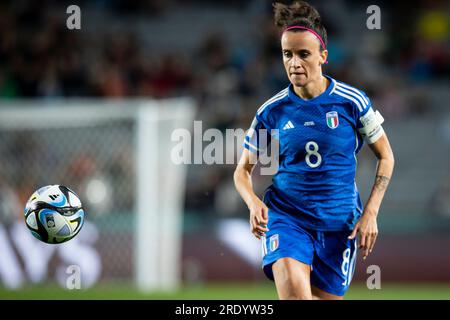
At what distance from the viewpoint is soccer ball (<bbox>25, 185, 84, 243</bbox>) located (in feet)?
20.2

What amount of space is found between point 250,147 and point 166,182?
7.56 meters

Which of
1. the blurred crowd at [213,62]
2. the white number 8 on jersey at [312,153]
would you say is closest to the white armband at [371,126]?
the white number 8 on jersey at [312,153]

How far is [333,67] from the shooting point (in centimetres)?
1436

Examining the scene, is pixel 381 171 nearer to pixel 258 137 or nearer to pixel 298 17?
pixel 258 137

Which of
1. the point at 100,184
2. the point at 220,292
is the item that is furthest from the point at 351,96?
the point at 100,184

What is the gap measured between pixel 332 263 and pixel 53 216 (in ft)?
6.48

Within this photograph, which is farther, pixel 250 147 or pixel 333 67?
pixel 333 67

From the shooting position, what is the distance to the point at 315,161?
5.68m

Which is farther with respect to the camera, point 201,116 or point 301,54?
point 201,116

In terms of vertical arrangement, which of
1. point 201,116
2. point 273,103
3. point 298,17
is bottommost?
point 273,103

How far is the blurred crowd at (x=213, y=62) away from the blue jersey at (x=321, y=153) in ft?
24.2

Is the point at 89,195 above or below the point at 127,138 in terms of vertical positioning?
below
